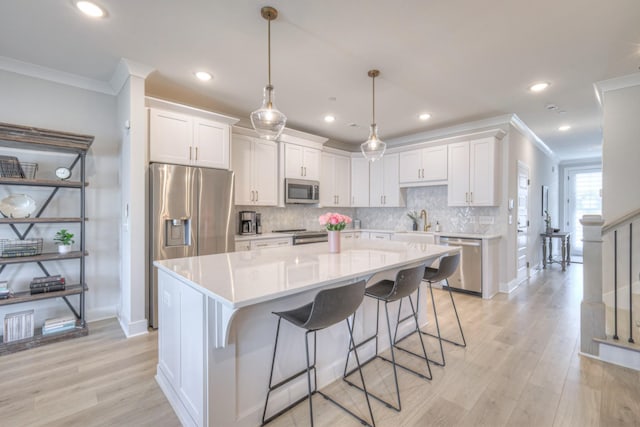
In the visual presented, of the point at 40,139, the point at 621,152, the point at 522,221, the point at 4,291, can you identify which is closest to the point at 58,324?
the point at 4,291

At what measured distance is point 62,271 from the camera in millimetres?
3092

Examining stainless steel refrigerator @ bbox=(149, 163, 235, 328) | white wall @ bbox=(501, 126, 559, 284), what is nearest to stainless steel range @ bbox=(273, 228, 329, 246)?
stainless steel refrigerator @ bbox=(149, 163, 235, 328)

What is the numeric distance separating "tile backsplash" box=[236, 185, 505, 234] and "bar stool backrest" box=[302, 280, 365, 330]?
3181 millimetres

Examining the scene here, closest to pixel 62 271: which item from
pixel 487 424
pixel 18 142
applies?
pixel 18 142

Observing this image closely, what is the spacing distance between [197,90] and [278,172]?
162 centimetres

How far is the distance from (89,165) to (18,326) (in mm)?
1668

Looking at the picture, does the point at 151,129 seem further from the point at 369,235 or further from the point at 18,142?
the point at 369,235

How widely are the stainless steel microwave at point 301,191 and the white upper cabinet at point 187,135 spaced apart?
1.18 metres

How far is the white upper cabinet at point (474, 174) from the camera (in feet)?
13.9

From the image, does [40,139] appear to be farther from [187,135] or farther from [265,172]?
[265,172]

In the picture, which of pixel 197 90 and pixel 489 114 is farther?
pixel 489 114

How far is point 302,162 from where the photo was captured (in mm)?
4871

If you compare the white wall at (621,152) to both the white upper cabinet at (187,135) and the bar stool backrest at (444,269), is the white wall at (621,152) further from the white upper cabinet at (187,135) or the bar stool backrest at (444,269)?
the white upper cabinet at (187,135)

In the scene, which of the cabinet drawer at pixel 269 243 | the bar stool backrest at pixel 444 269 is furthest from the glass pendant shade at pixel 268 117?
the cabinet drawer at pixel 269 243
